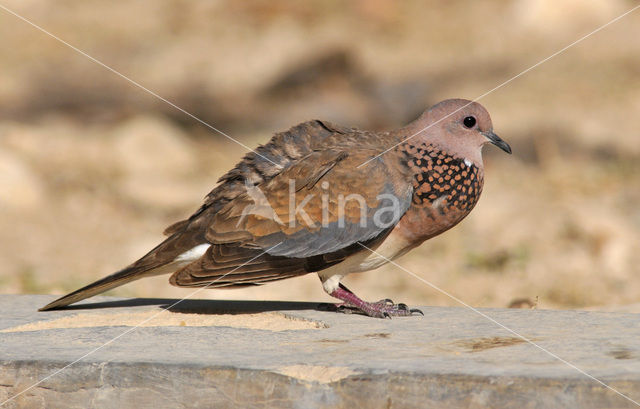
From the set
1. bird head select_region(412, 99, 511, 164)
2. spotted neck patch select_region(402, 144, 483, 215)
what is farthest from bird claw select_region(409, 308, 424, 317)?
bird head select_region(412, 99, 511, 164)

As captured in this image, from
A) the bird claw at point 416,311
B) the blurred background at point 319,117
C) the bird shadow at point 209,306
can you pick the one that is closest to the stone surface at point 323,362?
the bird claw at point 416,311

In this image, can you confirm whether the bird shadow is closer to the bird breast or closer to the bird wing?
the bird wing

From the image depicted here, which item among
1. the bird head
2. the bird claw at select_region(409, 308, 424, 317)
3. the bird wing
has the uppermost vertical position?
the bird head

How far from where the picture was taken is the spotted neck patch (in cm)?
406

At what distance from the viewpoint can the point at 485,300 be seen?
20.2 feet

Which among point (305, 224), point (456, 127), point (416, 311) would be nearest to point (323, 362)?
point (305, 224)

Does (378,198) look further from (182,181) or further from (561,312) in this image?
(182,181)

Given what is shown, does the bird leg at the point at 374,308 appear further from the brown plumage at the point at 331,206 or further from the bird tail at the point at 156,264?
the bird tail at the point at 156,264

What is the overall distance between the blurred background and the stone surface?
1523 mm

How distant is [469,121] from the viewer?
4254 mm

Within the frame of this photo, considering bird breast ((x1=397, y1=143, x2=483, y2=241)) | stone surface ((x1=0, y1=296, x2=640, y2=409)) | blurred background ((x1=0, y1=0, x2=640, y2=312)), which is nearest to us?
stone surface ((x1=0, y1=296, x2=640, y2=409))

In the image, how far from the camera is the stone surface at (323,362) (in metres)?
2.97

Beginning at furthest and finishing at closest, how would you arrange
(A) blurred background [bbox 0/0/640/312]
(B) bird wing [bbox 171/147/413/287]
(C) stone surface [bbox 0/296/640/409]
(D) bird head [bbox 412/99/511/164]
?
(A) blurred background [bbox 0/0/640/312]
(D) bird head [bbox 412/99/511/164]
(B) bird wing [bbox 171/147/413/287]
(C) stone surface [bbox 0/296/640/409]

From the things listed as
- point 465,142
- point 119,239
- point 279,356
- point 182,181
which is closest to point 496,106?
point 182,181
